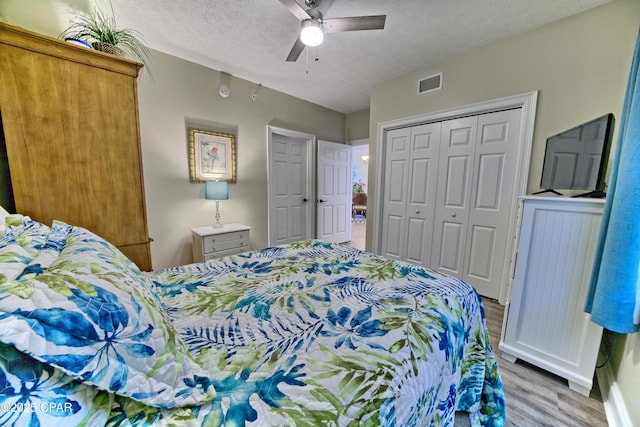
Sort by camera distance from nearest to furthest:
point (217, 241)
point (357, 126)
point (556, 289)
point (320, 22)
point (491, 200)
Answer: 1. point (556, 289)
2. point (320, 22)
3. point (491, 200)
4. point (217, 241)
5. point (357, 126)

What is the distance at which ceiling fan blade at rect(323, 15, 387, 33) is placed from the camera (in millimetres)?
1703

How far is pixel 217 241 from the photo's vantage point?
9.16ft

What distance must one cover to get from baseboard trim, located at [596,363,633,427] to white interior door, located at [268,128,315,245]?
3.50 metres

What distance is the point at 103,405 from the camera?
51 centimetres

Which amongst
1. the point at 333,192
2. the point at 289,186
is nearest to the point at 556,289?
the point at 289,186

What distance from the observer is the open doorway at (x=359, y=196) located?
18.6 feet

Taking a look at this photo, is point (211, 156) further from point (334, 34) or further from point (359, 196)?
point (359, 196)

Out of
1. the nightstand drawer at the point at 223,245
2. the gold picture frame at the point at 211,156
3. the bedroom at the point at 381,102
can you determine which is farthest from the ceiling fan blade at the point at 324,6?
the nightstand drawer at the point at 223,245

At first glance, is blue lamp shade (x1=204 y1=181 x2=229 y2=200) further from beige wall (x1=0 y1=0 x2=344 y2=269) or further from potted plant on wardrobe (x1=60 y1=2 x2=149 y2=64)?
potted plant on wardrobe (x1=60 y1=2 x2=149 y2=64)

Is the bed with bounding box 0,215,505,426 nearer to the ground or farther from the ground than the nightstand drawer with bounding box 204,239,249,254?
farther from the ground

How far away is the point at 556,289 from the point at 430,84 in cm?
247

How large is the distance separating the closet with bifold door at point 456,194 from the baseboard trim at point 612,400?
106 centimetres

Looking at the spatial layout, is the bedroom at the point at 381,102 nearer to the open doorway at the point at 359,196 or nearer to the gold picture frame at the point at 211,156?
the gold picture frame at the point at 211,156

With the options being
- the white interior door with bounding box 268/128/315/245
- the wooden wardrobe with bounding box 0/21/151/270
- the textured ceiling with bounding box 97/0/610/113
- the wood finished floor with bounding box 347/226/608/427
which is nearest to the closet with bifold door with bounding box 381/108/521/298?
the textured ceiling with bounding box 97/0/610/113
